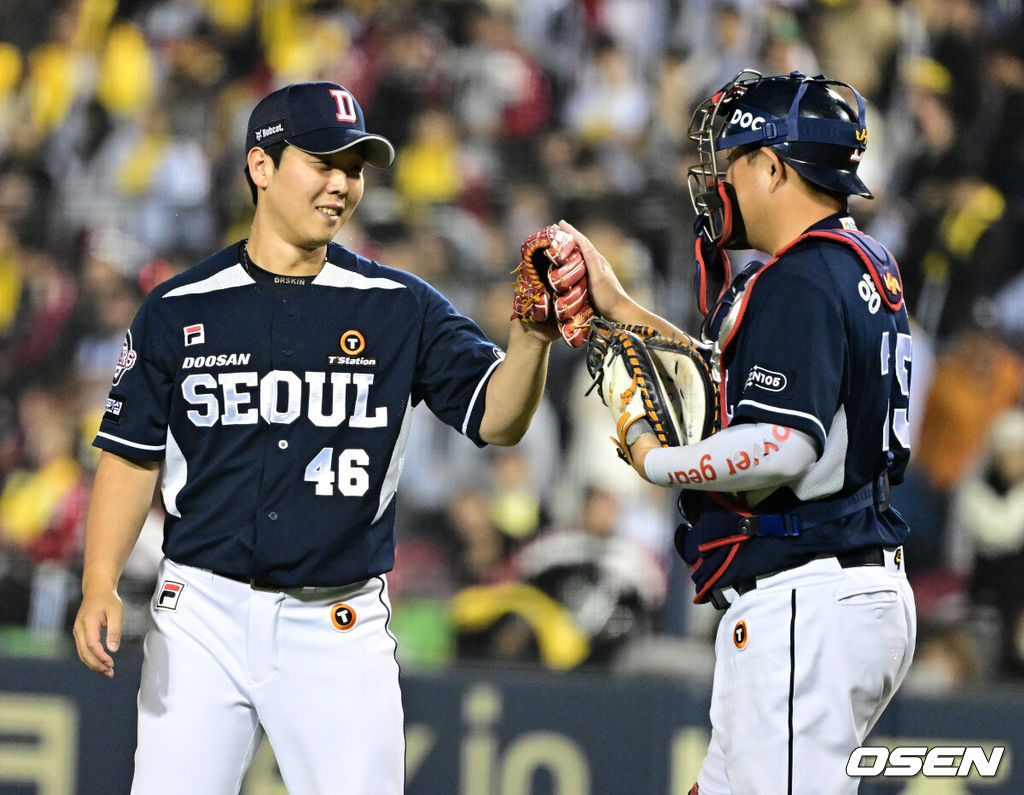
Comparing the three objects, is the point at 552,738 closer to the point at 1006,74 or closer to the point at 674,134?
the point at 674,134

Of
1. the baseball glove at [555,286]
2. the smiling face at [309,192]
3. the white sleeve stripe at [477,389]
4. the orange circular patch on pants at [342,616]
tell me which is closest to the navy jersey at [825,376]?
the baseball glove at [555,286]

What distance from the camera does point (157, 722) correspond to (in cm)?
306

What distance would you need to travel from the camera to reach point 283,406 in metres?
3.22

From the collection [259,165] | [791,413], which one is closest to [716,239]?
[791,413]

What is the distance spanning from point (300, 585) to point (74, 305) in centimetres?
392

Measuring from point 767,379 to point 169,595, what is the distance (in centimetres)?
152

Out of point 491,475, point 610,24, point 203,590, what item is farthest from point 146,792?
point 610,24

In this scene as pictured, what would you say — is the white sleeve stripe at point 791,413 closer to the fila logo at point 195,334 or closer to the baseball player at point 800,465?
the baseball player at point 800,465

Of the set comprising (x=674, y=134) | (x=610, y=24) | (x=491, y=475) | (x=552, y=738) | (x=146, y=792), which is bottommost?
(x=552, y=738)

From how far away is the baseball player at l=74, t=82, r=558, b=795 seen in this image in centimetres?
306

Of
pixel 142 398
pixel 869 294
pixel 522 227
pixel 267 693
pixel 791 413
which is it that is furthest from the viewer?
pixel 522 227

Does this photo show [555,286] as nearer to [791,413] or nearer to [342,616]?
[791,413]

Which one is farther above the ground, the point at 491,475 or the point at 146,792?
the point at 491,475

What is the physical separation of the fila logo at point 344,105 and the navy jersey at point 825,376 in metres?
1.10
